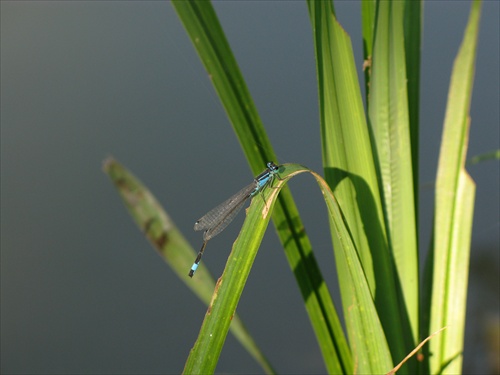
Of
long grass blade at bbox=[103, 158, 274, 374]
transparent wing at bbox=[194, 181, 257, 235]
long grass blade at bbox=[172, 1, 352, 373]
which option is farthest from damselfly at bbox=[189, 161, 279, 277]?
long grass blade at bbox=[172, 1, 352, 373]

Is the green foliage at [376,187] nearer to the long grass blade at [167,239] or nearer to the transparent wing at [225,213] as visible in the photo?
the long grass blade at [167,239]

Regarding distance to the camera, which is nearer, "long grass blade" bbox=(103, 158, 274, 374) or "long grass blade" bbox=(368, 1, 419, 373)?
"long grass blade" bbox=(368, 1, 419, 373)

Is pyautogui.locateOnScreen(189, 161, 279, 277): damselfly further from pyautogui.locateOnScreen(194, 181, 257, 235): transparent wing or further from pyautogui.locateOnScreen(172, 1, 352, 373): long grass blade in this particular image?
pyautogui.locateOnScreen(172, 1, 352, 373): long grass blade

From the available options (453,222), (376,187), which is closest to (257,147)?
(376,187)

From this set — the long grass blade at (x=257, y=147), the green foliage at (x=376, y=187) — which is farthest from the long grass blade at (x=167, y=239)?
the long grass blade at (x=257, y=147)

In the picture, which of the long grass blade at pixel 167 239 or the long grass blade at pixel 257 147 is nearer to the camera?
the long grass blade at pixel 257 147

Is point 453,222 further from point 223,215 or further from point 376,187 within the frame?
point 223,215

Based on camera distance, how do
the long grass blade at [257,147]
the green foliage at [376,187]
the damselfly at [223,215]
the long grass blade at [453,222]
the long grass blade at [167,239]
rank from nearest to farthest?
the green foliage at [376,187]
the long grass blade at [257,147]
the long grass blade at [453,222]
the long grass blade at [167,239]
the damselfly at [223,215]

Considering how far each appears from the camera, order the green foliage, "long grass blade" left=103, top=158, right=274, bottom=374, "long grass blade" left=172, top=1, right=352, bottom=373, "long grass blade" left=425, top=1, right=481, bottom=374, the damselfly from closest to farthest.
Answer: the green foliage
"long grass blade" left=172, top=1, right=352, bottom=373
"long grass blade" left=425, top=1, right=481, bottom=374
"long grass blade" left=103, top=158, right=274, bottom=374
the damselfly

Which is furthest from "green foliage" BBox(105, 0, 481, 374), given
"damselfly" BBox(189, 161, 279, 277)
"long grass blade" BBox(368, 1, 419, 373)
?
"damselfly" BBox(189, 161, 279, 277)

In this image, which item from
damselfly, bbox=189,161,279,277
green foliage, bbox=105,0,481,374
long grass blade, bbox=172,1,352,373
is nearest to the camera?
green foliage, bbox=105,0,481,374

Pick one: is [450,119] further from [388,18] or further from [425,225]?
[425,225]
